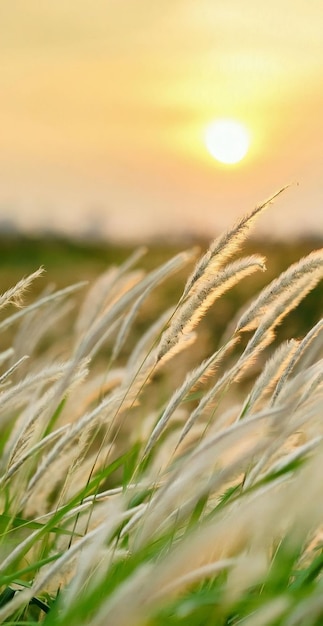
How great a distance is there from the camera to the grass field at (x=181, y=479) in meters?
0.69

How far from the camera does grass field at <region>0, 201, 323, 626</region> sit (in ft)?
2.25

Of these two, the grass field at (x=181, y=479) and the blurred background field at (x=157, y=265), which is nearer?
the grass field at (x=181, y=479)

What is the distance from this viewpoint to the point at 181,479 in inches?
28.7

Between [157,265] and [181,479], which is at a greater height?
[157,265]

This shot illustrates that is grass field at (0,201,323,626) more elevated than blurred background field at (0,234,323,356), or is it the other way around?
blurred background field at (0,234,323,356)

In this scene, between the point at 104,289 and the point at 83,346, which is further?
the point at 104,289

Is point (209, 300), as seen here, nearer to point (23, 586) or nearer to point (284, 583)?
point (284, 583)

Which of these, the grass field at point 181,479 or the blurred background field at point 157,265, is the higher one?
the blurred background field at point 157,265

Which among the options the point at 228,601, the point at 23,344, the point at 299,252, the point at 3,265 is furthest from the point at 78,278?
the point at 228,601

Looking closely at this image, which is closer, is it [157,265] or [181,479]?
[181,479]

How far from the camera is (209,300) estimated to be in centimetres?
129

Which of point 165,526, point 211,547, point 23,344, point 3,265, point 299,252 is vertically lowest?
point 211,547

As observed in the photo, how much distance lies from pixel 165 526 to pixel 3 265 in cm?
1181

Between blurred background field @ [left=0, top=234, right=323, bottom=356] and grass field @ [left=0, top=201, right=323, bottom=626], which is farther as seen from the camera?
blurred background field @ [left=0, top=234, right=323, bottom=356]
